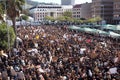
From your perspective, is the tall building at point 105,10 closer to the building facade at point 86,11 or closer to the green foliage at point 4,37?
the building facade at point 86,11

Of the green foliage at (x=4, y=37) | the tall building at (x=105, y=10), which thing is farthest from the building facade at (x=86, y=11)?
the green foliage at (x=4, y=37)

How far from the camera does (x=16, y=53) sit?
2644 cm

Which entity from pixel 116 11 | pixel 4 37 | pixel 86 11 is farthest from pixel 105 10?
pixel 4 37

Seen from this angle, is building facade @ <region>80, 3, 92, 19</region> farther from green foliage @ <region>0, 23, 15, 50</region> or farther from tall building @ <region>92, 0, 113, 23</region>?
green foliage @ <region>0, 23, 15, 50</region>

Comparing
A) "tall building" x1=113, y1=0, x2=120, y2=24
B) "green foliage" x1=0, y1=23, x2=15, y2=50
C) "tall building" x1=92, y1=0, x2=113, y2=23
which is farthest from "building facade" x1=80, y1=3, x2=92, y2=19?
"green foliage" x1=0, y1=23, x2=15, y2=50

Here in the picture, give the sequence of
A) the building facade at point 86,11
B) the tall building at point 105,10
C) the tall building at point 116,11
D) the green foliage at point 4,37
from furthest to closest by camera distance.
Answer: the building facade at point 86,11
the tall building at point 105,10
the tall building at point 116,11
the green foliage at point 4,37

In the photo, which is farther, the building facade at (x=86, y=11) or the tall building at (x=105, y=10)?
the building facade at (x=86, y=11)

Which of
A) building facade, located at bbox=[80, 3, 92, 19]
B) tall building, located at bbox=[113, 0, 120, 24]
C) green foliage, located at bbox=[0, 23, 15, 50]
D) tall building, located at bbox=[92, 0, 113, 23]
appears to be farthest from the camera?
building facade, located at bbox=[80, 3, 92, 19]

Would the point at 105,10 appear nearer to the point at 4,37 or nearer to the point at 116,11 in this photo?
the point at 116,11

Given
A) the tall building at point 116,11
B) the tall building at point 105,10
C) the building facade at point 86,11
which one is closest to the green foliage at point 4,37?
Result: the tall building at point 116,11

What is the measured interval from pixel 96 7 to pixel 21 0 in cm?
11523

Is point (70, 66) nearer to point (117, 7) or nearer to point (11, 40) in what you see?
point (11, 40)

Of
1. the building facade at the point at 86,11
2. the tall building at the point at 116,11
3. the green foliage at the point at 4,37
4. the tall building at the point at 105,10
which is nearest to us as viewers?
the green foliage at the point at 4,37

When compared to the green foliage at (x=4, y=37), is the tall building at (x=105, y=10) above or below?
below
